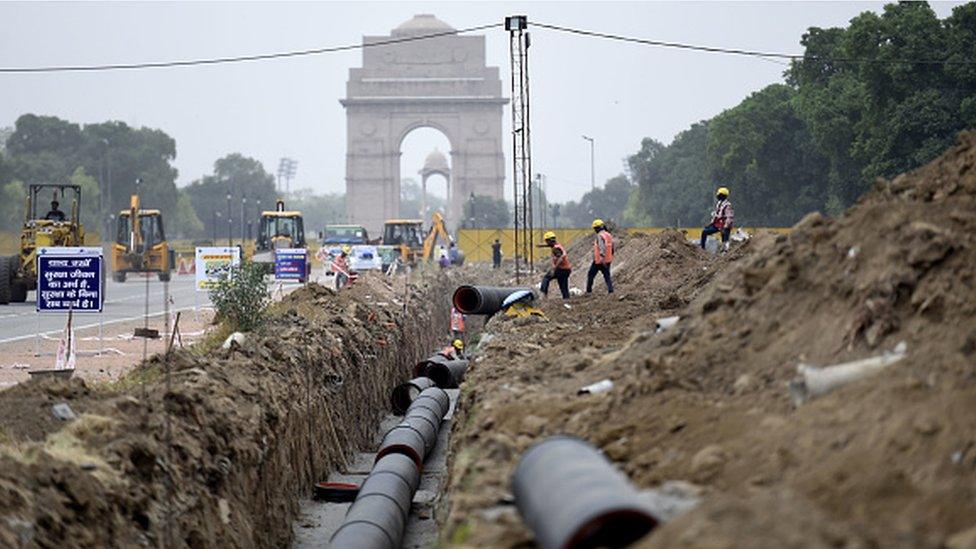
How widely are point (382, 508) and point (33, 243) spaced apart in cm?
3045

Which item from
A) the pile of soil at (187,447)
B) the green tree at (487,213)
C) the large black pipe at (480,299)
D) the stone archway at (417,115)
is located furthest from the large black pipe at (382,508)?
the stone archway at (417,115)

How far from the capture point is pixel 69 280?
67.7 ft

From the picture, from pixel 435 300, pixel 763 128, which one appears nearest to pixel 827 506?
pixel 435 300

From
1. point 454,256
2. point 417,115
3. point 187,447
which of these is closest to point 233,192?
point 417,115

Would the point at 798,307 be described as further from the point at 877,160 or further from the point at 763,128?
the point at 763,128

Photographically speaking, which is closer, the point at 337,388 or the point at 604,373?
the point at 604,373

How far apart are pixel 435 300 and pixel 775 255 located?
103 ft

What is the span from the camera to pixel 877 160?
169 ft

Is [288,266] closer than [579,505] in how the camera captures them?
No

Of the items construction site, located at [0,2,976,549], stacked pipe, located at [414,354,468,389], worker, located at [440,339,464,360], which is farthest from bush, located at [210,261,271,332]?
worker, located at [440,339,464,360]

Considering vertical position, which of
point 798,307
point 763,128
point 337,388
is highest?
point 763,128

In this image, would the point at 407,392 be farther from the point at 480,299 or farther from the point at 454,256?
the point at 454,256

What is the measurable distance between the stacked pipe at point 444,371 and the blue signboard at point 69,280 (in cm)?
723

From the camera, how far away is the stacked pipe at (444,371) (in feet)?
85.8
